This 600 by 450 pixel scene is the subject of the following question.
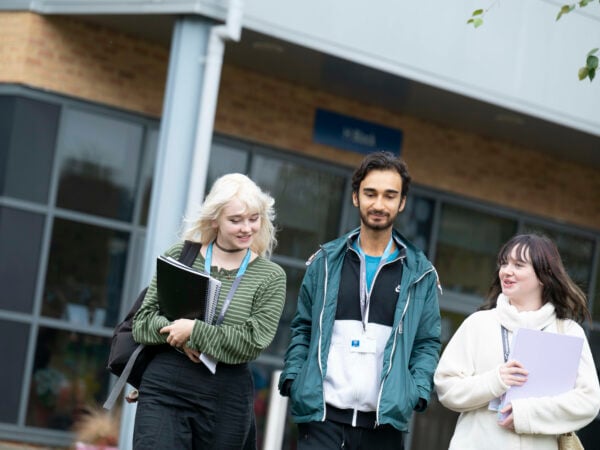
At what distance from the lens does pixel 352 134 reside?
44.3 feet

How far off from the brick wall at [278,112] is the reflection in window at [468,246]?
266 millimetres

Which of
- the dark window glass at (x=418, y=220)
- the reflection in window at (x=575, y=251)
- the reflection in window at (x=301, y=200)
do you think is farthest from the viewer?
the reflection in window at (x=575, y=251)

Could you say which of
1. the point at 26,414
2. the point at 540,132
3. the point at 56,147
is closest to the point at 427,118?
the point at 540,132

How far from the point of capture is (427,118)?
45.8ft

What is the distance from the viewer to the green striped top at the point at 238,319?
5.55m

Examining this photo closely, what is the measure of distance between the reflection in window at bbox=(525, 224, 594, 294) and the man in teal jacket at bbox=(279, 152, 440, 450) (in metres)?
9.77

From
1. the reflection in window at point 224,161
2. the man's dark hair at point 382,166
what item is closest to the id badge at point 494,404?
the man's dark hair at point 382,166

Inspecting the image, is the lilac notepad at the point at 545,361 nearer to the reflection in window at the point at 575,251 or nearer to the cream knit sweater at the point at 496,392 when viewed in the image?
the cream knit sweater at the point at 496,392

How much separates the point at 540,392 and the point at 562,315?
42 cm

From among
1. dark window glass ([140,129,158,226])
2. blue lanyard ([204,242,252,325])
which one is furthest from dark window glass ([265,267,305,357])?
blue lanyard ([204,242,252,325])

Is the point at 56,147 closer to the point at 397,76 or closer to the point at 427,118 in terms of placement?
the point at 397,76

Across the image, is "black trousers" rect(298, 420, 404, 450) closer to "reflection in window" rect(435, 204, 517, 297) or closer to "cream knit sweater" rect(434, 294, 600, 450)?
"cream knit sweater" rect(434, 294, 600, 450)

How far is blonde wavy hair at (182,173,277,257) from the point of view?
5754 millimetres

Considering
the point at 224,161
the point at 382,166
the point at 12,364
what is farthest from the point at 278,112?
the point at 382,166
